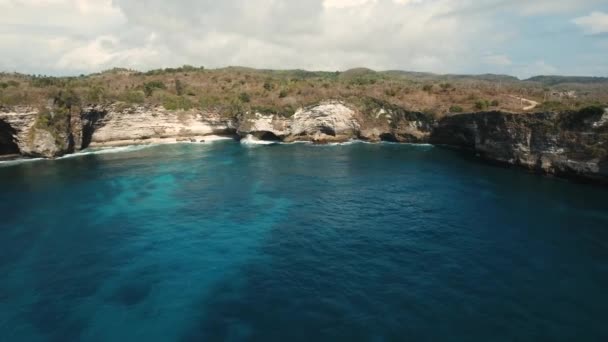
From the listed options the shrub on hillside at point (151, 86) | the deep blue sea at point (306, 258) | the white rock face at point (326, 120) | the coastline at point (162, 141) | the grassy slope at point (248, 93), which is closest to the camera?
the deep blue sea at point (306, 258)

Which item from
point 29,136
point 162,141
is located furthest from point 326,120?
point 29,136

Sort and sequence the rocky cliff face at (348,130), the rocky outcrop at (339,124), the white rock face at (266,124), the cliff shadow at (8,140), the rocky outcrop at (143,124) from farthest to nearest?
the white rock face at (266,124)
the rocky outcrop at (339,124)
the rocky outcrop at (143,124)
the cliff shadow at (8,140)
the rocky cliff face at (348,130)

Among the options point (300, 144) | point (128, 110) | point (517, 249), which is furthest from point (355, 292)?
point (128, 110)

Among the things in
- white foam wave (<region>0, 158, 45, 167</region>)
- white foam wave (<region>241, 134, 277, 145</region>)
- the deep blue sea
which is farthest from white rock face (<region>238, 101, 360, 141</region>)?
white foam wave (<region>0, 158, 45, 167</region>)

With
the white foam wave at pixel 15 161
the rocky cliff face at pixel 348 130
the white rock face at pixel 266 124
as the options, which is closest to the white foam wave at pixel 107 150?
the rocky cliff face at pixel 348 130

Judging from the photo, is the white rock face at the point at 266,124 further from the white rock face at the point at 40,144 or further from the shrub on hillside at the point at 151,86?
the white rock face at the point at 40,144

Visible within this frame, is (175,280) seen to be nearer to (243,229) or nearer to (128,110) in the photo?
(243,229)

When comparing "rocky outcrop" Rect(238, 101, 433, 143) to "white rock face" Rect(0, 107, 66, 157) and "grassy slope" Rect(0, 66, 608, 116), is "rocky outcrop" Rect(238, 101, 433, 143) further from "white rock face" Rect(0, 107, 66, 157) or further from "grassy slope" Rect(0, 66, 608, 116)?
"white rock face" Rect(0, 107, 66, 157)
